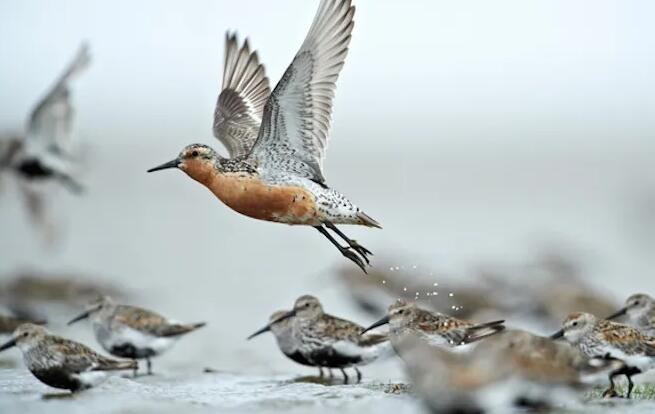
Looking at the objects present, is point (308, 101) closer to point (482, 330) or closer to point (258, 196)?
point (258, 196)

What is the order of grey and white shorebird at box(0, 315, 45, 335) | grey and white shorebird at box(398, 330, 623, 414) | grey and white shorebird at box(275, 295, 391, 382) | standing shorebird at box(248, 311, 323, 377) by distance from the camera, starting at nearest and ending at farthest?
grey and white shorebird at box(398, 330, 623, 414), grey and white shorebird at box(275, 295, 391, 382), standing shorebird at box(248, 311, 323, 377), grey and white shorebird at box(0, 315, 45, 335)

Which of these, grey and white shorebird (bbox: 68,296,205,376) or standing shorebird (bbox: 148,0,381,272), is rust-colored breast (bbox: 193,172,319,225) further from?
grey and white shorebird (bbox: 68,296,205,376)

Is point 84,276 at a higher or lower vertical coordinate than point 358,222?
higher

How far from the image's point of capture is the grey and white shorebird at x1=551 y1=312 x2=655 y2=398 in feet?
25.1

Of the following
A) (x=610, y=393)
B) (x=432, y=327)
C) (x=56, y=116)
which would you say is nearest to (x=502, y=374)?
(x=610, y=393)

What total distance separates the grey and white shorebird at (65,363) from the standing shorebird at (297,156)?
4.39 ft

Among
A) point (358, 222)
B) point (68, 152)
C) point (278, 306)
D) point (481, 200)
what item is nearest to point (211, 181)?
point (358, 222)

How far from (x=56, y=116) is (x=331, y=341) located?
6.52 meters

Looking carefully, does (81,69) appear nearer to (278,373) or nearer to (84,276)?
(84,276)

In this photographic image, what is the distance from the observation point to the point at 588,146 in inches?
1238

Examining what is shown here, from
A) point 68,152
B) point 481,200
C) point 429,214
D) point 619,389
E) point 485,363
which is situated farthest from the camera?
point 481,200

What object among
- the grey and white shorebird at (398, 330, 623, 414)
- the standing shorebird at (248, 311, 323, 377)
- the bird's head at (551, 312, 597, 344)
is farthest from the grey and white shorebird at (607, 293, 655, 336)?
the standing shorebird at (248, 311, 323, 377)

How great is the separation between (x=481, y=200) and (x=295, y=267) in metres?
7.08

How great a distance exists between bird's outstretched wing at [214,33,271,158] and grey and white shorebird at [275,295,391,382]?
5.11 feet
